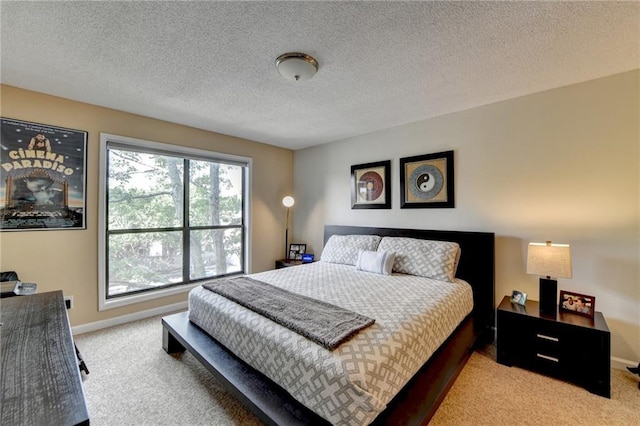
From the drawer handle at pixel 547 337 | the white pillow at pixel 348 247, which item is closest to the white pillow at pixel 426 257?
the white pillow at pixel 348 247

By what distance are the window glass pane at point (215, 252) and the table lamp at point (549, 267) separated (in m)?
3.64

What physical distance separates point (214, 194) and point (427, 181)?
9.62 ft

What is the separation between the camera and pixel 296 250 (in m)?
4.53

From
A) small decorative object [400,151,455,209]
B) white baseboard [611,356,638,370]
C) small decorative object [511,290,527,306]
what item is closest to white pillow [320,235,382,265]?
small decorative object [400,151,455,209]

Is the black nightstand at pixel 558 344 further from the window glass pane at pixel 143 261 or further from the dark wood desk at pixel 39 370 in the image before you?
the window glass pane at pixel 143 261

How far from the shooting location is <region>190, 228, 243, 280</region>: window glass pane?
147 inches

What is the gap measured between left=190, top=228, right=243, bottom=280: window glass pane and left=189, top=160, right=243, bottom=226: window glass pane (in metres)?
0.16

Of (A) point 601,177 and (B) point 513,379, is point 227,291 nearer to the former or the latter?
(B) point 513,379

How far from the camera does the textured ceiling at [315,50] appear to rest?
1511 mm

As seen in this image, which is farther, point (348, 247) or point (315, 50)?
point (348, 247)

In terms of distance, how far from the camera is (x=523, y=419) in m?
1.65

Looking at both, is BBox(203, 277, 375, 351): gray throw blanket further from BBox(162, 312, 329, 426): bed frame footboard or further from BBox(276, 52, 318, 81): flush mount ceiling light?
BBox(276, 52, 318, 81): flush mount ceiling light

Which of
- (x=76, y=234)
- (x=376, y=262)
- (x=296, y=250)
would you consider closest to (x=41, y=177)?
(x=76, y=234)

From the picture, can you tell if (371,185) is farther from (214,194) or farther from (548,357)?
(548,357)
